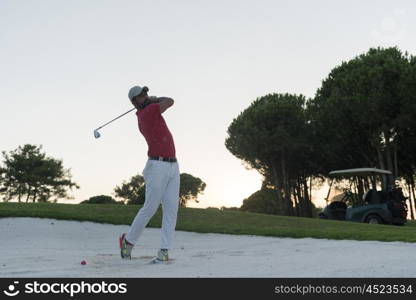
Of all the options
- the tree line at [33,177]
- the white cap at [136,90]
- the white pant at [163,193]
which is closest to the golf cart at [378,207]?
the white pant at [163,193]

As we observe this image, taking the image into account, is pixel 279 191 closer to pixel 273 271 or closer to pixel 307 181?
pixel 307 181

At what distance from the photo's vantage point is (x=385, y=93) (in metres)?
31.2

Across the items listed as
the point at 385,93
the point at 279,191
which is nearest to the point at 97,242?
the point at 385,93

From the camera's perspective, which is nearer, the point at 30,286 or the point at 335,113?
the point at 30,286

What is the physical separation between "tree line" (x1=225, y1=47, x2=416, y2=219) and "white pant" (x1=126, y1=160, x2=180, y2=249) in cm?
2382

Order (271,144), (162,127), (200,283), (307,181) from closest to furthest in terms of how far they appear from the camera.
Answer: (200,283)
(162,127)
(271,144)
(307,181)

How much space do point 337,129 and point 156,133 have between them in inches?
1099

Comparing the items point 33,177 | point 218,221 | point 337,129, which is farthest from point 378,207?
point 33,177

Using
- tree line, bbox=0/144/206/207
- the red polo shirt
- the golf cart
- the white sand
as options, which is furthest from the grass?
tree line, bbox=0/144/206/207

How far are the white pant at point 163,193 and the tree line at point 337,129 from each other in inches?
938

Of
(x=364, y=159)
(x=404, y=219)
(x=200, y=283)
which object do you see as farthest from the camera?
(x=364, y=159)

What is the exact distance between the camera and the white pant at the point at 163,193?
7.25 meters

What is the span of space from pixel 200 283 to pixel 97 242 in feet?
29.5

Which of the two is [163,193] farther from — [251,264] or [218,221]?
[218,221]
